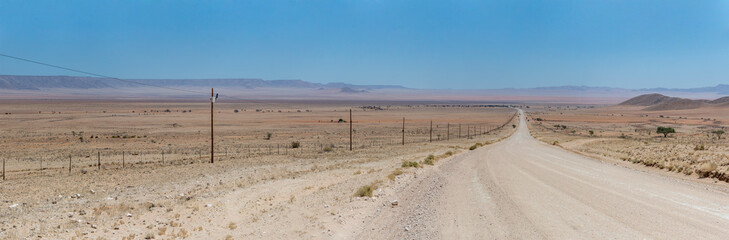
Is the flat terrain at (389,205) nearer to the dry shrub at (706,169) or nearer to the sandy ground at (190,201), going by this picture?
the sandy ground at (190,201)

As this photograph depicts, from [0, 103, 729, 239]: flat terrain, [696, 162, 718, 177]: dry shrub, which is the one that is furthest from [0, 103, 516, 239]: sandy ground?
[696, 162, 718, 177]: dry shrub

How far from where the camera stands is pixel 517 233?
11094 mm

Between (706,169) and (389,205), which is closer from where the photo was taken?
(389,205)

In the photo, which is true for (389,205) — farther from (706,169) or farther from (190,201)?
(706,169)

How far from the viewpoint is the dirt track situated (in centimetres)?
1115

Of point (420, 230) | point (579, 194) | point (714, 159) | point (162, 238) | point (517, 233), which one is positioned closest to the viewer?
point (517, 233)

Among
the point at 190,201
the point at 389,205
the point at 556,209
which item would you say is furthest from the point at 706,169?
the point at 190,201

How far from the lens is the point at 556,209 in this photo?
13555 millimetres

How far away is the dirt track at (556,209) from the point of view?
11148mm

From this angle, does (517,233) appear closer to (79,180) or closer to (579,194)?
(579,194)

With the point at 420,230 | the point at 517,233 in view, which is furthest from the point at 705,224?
the point at 420,230

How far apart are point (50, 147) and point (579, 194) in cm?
5554

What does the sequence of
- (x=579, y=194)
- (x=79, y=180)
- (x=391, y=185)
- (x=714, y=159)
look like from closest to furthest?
1. (x=579, y=194)
2. (x=391, y=185)
3. (x=714, y=159)
4. (x=79, y=180)

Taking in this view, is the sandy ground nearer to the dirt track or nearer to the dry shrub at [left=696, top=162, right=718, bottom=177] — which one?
the dirt track
